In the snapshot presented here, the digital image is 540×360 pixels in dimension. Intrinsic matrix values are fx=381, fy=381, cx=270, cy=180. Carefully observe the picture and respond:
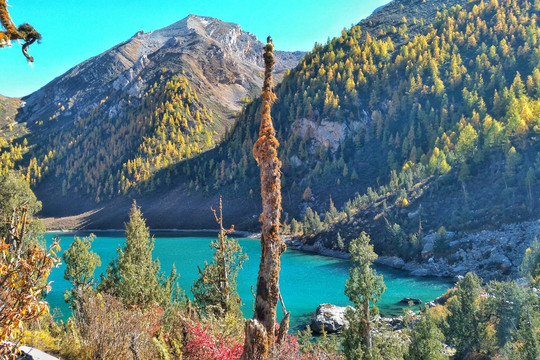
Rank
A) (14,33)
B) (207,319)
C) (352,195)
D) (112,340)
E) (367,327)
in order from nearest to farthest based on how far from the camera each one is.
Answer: (14,33) < (112,340) < (207,319) < (367,327) < (352,195)

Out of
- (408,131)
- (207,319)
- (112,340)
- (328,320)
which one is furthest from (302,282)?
(408,131)

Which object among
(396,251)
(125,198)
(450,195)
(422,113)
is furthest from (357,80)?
(125,198)

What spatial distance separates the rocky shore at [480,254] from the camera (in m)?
55.5

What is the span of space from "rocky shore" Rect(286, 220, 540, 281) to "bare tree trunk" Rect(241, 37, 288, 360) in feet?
184

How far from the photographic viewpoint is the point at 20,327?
4910 millimetres

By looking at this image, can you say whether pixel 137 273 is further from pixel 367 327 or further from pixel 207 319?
pixel 367 327

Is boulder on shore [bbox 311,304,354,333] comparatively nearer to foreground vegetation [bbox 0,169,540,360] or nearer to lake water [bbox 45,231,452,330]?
lake water [bbox 45,231,452,330]

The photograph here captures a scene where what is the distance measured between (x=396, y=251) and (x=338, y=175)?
56.0 metres

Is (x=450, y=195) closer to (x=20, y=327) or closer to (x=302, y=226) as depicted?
(x=302, y=226)

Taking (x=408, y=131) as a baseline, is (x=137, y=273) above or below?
below

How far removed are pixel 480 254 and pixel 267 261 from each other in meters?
62.9

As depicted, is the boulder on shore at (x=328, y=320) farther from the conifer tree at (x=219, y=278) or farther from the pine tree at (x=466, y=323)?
the conifer tree at (x=219, y=278)

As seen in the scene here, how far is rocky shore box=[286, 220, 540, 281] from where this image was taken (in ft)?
182

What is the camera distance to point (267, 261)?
7430mm
